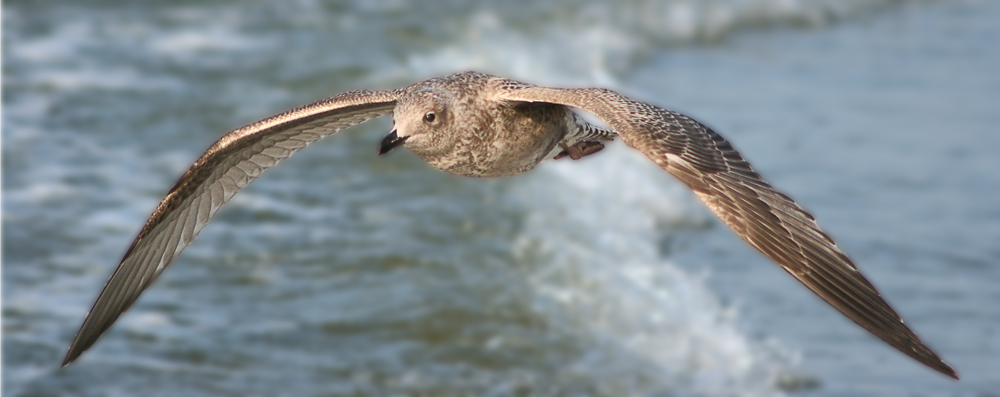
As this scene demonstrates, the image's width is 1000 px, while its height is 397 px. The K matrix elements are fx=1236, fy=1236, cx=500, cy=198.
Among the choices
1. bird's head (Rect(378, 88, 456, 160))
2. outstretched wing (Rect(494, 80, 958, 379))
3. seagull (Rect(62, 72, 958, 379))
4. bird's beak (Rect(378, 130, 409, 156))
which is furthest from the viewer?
bird's head (Rect(378, 88, 456, 160))

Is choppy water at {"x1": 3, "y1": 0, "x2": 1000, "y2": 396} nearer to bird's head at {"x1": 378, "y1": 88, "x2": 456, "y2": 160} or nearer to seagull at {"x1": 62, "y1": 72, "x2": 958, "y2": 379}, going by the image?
seagull at {"x1": 62, "y1": 72, "x2": 958, "y2": 379}

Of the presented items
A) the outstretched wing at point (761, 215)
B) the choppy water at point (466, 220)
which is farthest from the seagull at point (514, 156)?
the choppy water at point (466, 220)

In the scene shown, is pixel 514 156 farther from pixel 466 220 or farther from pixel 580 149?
pixel 466 220

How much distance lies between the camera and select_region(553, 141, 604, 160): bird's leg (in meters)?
5.67

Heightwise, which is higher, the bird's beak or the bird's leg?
the bird's leg

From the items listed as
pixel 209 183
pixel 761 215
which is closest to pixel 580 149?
pixel 761 215

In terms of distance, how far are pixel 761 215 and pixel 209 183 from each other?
8.80ft

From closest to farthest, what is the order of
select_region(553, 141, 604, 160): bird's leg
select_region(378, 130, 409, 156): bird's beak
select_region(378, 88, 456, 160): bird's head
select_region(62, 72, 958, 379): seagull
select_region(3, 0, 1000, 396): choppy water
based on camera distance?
1. select_region(62, 72, 958, 379): seagull
2. select_region(378, 130, 409, 156): bird's beak
3. select_region(378, 88, 456, 160): bird's head
4. select_region(553, 141, 604, 160): bird's leg
5. select_region(3, 0, 1000, 396): choppy water

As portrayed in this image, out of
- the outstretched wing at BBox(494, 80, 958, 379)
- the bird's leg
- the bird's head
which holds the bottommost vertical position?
the outstretched wing at BBox(494, 80, 958, 379)

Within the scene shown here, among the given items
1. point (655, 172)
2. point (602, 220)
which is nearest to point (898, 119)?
point (655, 172)

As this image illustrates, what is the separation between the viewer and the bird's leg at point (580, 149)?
18.6ft

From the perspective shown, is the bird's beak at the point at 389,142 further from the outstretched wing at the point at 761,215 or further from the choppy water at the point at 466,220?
the choppy water at the point at 466,220

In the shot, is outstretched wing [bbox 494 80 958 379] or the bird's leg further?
the bird's leg

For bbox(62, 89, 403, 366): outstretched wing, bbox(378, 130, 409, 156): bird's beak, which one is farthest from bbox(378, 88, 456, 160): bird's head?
bbox(62, 89, 403, 366): outstretched wing
